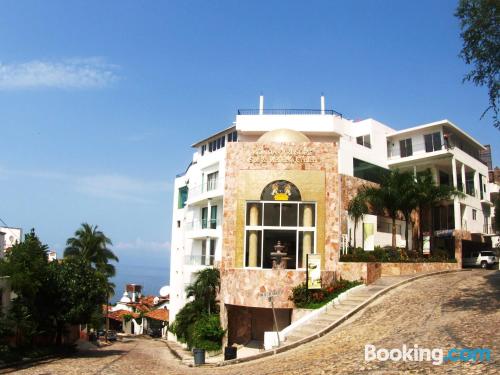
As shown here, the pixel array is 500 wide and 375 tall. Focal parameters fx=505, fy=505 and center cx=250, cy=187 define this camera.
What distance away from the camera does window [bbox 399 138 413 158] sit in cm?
4666

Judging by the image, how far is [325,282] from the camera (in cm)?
2916

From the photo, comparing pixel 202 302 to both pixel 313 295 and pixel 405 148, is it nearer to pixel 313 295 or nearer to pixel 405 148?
pixel 313 295

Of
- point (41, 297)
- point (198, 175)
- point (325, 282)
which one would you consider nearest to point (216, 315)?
point (325, 282)

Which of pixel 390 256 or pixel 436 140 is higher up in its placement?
pixel 436 140

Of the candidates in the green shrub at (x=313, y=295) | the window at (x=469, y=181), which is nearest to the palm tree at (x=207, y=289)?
the green shrub at (x=313, y=295)

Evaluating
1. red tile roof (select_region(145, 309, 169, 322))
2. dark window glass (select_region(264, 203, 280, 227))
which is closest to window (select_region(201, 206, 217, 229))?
dark window glass (select_region(264, 203, 280, 227))

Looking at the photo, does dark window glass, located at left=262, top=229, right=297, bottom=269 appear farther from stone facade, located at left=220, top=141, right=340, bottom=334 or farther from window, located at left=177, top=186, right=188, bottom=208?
window, located at left=177, top=186, right=188, bottom=208

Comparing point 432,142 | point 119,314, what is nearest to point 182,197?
point 432,142

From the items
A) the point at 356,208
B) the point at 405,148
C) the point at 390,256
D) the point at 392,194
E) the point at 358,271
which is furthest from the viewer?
the point at 405,148

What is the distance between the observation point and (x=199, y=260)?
4216 centimetres

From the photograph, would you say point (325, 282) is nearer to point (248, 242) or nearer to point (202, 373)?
point (248, 242)

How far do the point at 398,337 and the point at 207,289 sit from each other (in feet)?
60.5

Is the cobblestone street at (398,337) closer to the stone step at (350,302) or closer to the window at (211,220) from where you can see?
the stone step at (350,302)

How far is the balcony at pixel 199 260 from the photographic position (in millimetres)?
40594
